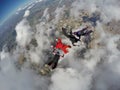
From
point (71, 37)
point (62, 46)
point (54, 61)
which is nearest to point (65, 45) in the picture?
point (62, 46)

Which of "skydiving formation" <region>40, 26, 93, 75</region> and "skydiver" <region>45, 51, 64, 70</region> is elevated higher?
"skydiving formation" <region>40, 26, 93, 75</region>

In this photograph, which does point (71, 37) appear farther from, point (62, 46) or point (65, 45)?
point (62, 46)

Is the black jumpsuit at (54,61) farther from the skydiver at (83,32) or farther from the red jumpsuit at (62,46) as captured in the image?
the skydiver at (83,32)

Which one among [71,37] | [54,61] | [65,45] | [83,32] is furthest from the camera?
[54,61]

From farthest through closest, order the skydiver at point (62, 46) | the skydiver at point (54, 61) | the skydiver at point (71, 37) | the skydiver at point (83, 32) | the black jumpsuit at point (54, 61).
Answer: the black jumpsuit at point (54, 61)
the skydiver at point (54, 61)
the skydiver at point (83, 32)
the skydiver at point (71, 37)
the skydiver at point (62, 46)

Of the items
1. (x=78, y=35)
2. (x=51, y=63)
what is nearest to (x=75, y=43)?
(x=78, y=35)

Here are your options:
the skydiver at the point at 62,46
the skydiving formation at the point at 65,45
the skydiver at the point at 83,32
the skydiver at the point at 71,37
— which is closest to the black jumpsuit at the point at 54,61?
the skydiving formation at the point at 65,45

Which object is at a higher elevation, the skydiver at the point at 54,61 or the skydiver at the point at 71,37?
the skydiver at the point at 71,37

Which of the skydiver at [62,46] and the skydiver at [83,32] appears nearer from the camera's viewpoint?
the skydiver at [62,46]

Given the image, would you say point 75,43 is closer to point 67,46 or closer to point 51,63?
point 67,46

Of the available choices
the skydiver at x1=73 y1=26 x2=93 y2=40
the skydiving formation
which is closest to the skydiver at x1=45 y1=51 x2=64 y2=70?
the skydiving formation

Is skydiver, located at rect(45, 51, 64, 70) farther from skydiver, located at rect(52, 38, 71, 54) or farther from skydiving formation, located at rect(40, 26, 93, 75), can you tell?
skydiver, located at rect(52, 38, 71, 54)

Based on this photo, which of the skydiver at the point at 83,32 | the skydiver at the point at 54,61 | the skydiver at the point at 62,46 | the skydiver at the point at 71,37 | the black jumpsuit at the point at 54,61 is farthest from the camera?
the black jumpsuit at the point at 54,61
